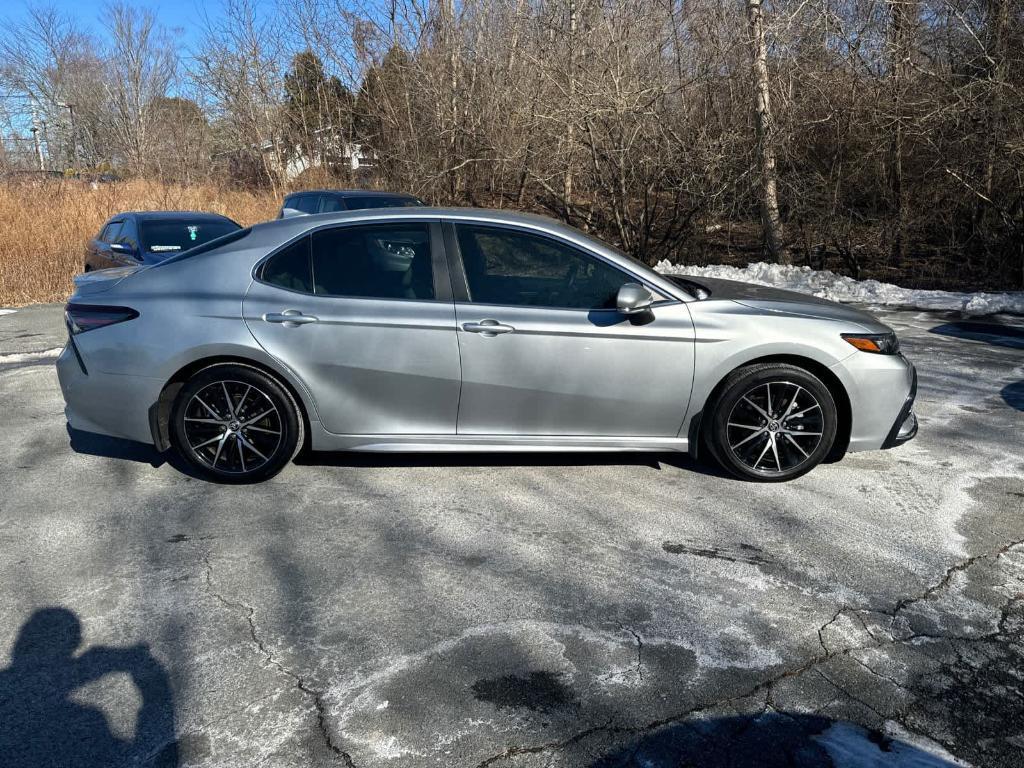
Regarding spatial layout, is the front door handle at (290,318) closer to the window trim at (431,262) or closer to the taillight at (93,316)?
the window trim at (431,262)

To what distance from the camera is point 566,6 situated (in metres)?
16.4

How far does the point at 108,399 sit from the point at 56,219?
1318 cm

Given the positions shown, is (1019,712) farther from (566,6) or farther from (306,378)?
(566,6)

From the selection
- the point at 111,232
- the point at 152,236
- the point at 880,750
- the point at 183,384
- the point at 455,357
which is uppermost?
the point at 111,232

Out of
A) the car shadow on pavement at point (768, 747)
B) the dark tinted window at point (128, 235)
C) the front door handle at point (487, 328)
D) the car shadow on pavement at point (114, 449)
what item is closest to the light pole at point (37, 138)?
the dark tinted window at point (128, 235)

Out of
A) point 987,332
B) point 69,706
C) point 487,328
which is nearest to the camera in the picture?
point 69,706

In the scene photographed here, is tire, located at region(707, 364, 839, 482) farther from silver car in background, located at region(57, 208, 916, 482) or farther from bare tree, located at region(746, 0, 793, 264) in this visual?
bare tree, located at region(746, 0, 793, 264)

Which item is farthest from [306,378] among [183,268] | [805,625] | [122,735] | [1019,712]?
[1019,712]

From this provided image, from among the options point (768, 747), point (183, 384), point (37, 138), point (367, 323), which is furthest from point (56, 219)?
point (37, 138)

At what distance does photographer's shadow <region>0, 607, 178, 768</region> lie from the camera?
262 cm

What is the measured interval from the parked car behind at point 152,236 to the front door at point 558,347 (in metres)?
6.65

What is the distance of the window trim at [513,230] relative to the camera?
477 cm

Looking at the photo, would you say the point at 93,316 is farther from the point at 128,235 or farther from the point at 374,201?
the point at 374,201

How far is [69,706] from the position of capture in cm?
286
